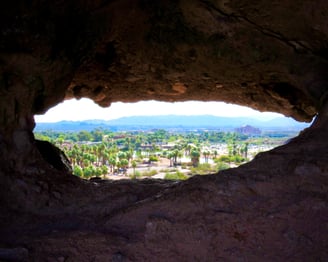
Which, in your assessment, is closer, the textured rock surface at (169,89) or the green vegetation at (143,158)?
the textured rock surface at (169,89)

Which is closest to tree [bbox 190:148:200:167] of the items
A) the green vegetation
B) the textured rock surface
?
the green vegetation

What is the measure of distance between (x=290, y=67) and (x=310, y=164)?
234cm

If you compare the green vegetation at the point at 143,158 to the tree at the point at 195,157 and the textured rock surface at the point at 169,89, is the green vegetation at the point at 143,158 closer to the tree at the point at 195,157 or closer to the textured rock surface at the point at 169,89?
the tree at the point at 195,157

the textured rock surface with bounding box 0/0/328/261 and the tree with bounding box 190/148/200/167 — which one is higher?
the textured rock surface with bounding box 0/0/328/261

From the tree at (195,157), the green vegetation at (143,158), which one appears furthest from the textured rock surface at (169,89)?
the tree at (195,157)

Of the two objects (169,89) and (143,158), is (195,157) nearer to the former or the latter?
(143,158)

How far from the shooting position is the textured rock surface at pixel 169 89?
1985mm

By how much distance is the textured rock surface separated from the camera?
6.51ft

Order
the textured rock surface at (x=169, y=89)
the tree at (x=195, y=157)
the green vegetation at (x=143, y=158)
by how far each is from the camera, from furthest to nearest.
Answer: the tree at (x=195, y=157) < the green vegetation at (x=143, y=158) < the textured rock surface at (x=169, y=89)

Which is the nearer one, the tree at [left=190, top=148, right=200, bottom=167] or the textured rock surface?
the textured rock surface

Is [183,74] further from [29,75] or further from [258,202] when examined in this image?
[258,202]

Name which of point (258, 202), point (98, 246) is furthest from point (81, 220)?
point (258, 202)

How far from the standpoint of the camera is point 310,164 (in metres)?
2.39

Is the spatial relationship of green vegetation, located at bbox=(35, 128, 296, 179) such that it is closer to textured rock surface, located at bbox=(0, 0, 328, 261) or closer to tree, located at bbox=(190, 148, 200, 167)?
tree, located at bbox=(190, 148, 200, 167)
